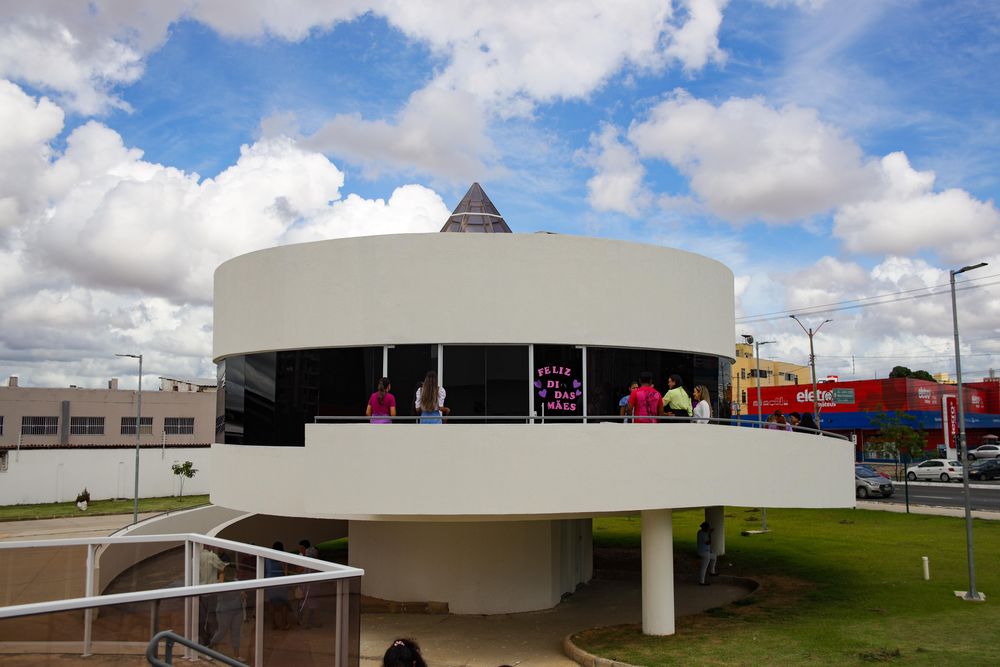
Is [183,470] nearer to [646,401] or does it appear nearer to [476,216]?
[476,216]

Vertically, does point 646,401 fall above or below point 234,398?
below

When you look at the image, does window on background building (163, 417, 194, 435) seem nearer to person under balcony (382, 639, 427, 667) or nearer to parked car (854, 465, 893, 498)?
parked car (854, 465, 893, 498)

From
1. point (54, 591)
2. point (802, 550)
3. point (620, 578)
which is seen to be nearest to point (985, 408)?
point (802, 550)

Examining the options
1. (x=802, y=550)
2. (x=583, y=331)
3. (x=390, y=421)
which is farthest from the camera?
(x=802, y=550)

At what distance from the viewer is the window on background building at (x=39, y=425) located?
200 ft

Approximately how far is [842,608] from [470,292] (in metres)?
10.00

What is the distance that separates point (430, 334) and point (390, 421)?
187 cm

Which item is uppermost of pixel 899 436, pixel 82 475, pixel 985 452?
pixel 899 436

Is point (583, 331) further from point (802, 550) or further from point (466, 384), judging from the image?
point (802, 550)

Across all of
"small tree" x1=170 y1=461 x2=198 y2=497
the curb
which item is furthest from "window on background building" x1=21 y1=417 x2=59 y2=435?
the curb

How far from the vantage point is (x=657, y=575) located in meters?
15.2

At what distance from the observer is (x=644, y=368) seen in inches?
664

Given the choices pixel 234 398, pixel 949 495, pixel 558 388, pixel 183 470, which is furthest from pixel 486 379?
pixel 183 470

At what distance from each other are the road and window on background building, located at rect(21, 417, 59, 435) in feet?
182
